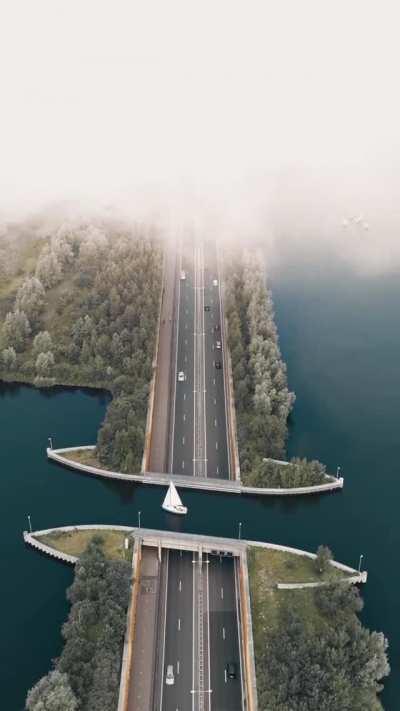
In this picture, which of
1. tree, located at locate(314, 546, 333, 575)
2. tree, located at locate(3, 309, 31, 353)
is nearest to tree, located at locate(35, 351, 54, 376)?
tree, located at locate(3, 309, 31, 353)

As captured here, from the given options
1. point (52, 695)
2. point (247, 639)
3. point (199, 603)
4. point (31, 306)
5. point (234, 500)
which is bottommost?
point (52, 695)

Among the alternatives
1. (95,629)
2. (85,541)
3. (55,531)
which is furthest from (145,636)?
(55,531)

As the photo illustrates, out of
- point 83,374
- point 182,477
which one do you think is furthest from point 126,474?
point 83,374

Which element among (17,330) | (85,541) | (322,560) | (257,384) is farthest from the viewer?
(17,330)

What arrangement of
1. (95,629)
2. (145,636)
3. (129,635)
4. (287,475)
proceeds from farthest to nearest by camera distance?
1. (287,475)
2. (145,636)
3. (95,629)
4. (129,635)

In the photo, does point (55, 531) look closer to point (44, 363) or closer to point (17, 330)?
point (44, 363)

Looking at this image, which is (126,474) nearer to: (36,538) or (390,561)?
(36,538)

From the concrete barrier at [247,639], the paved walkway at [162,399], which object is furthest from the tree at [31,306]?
the concrete barrier at [247,639]
